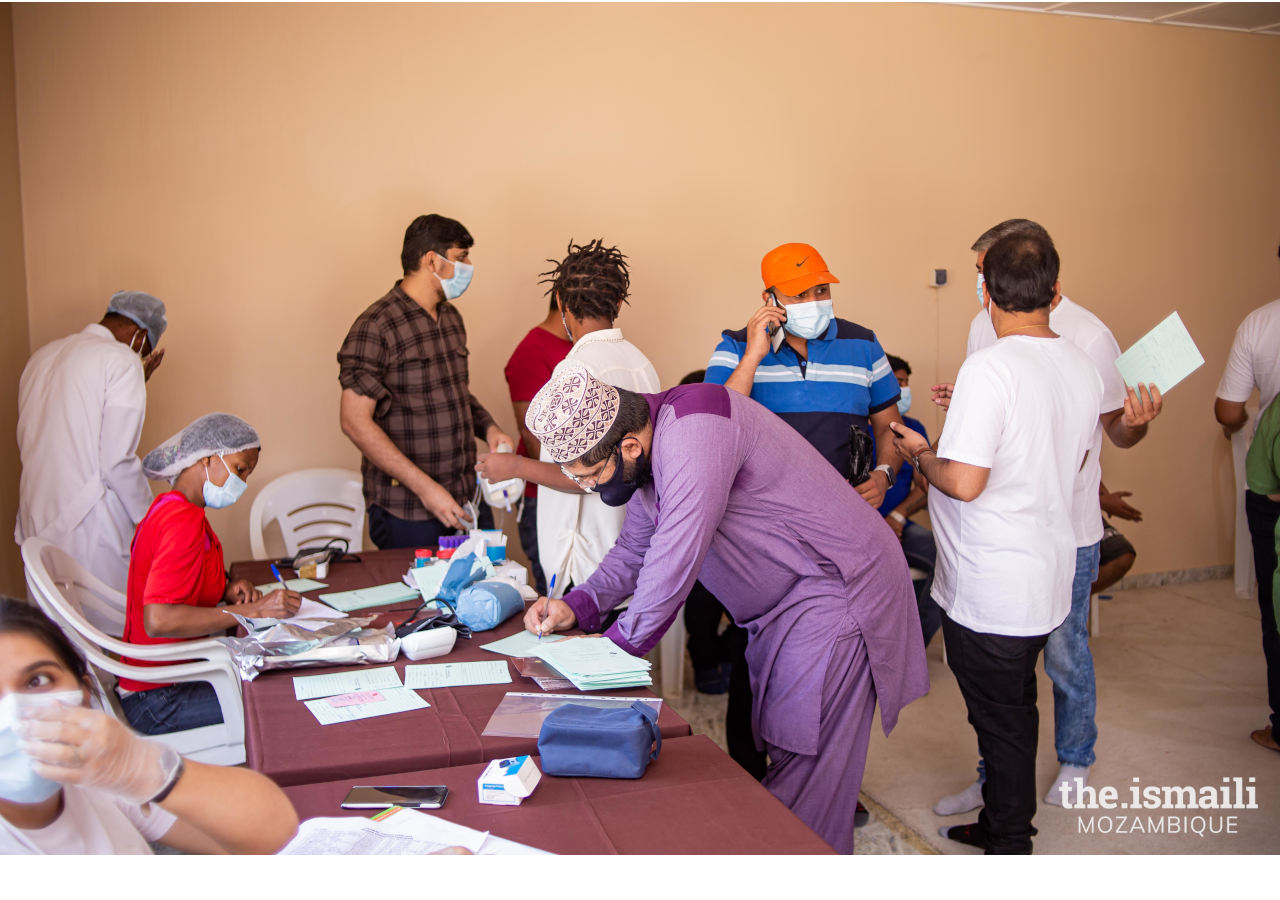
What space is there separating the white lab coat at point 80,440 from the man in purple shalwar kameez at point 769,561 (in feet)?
6.10

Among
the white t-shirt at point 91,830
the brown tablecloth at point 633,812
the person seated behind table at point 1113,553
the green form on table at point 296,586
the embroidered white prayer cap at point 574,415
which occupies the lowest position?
the person seated behind table at point 1113,553

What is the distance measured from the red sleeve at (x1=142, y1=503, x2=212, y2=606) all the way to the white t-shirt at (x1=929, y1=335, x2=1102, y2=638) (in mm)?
1897

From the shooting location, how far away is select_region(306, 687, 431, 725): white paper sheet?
1.57 metres

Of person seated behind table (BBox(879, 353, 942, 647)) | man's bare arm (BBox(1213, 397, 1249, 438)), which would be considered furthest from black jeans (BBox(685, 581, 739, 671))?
man's bare arm (BBox(1213, 397, 1249, 438))

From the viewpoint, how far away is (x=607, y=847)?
1.16m

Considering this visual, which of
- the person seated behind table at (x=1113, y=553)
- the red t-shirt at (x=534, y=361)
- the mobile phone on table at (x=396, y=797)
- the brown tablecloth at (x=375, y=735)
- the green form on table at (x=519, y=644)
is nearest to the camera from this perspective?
the mobile phone on table at (x=396, y=797)

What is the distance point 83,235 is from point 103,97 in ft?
1.76

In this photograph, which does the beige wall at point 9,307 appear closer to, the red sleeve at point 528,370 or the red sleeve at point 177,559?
the red sleeve at point 177,559

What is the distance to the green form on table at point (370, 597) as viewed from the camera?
2.29 m

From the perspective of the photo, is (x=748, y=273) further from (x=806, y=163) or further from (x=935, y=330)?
(x=935, y=330)

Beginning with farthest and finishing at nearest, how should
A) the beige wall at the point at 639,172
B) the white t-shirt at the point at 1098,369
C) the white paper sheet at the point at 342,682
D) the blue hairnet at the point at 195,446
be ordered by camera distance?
the beige wall at the point at 639,172 < the white t-shirt at the point at 1098,369 < the blue hairnet at the point at 195,446 < the white paper sheet at the point at 342,682

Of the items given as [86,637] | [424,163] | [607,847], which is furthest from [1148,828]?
[424,163]

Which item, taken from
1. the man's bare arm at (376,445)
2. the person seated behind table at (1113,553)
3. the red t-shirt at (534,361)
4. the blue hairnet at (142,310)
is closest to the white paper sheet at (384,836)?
the man's bare arm at (376,445)

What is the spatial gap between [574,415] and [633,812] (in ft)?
2.34
